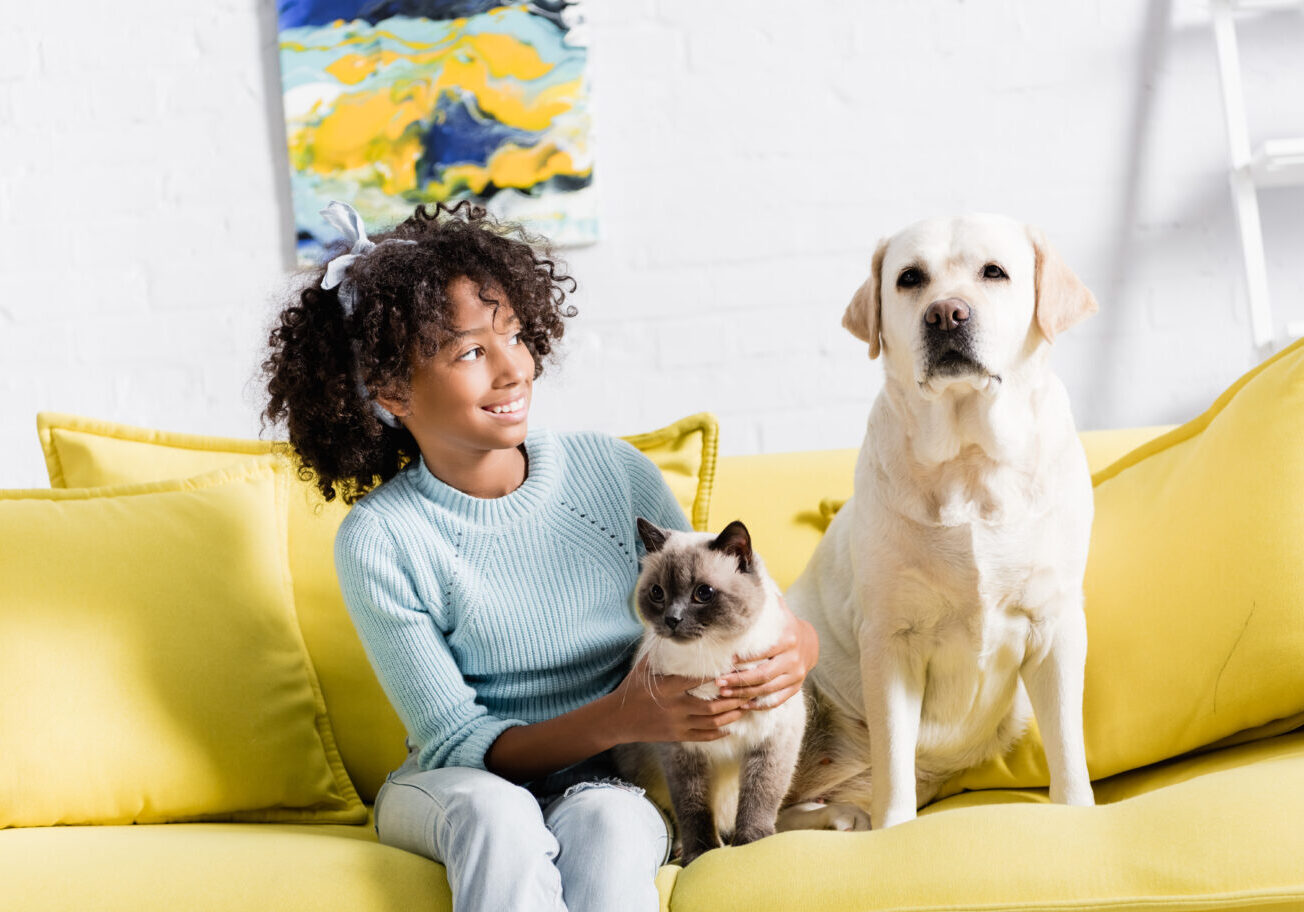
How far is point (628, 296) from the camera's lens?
8.71 feet

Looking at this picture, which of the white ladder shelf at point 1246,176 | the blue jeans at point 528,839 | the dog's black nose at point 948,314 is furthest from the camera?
the white ladder shelf at point 1246,176

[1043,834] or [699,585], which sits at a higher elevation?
[699,585]

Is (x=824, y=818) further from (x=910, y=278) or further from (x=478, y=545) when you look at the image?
(x=910, y=278)

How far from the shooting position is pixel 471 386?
5.41ft

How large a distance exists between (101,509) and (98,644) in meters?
0.25

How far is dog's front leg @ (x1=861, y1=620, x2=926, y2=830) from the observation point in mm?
1562

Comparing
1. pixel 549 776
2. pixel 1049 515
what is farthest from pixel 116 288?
pixel 1049 515

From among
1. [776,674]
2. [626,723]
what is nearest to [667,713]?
[626,723]

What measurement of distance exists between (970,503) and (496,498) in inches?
28.6

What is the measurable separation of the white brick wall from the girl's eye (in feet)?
3.45

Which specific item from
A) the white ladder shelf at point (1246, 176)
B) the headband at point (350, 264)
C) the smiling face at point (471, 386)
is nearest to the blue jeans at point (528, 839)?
the smiling face at point (471, 386)

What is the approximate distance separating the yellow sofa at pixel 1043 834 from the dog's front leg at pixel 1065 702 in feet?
0.26

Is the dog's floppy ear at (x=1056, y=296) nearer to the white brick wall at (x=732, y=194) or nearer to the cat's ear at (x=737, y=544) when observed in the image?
the cat's ear at (x=737, y=544)

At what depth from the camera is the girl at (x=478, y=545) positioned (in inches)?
59.1
